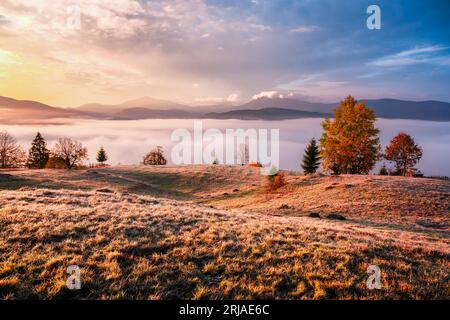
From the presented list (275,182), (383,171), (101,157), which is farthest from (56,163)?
(383,171)

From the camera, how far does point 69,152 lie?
241ft

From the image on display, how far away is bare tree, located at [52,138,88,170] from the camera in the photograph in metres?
72.6

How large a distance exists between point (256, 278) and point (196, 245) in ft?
10.5

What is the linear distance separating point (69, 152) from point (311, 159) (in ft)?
235

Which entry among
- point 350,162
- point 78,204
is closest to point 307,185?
point 350,162

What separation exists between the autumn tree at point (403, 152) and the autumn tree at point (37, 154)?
334 ft

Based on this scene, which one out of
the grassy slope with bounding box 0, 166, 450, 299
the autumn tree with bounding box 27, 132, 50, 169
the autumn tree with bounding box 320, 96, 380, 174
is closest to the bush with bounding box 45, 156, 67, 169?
the autumn tree with bounding box 27, 132, 50, 169

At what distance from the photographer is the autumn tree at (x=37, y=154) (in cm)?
8121

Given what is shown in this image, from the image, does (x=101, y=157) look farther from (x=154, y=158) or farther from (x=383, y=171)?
(x=383, y=171)

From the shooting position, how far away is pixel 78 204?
16750mm

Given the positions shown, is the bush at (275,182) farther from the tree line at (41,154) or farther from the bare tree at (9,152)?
the bare tree at (9,152)

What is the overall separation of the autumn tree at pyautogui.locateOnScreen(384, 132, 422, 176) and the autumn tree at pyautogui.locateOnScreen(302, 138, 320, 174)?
727 inches

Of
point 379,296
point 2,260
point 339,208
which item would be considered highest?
point 2,260
